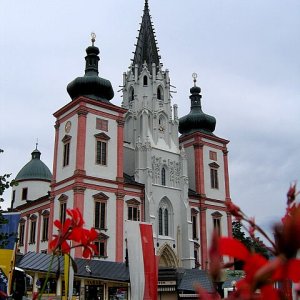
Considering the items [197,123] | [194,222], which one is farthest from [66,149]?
[197,123]

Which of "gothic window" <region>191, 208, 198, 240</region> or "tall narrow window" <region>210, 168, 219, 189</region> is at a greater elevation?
"tall narrow window" <region>210, 168, 219, 189</region>

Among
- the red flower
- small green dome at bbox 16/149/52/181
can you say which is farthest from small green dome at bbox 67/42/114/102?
the red flower

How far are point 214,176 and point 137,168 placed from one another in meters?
9.45

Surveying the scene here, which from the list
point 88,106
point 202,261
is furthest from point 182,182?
point 88,106

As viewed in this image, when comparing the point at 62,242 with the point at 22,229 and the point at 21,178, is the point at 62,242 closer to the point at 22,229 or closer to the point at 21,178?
the point at 22,229

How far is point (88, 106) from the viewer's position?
118 ft

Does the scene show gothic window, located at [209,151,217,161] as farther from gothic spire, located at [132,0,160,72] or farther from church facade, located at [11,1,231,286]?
gothic spire, located at [132,0,160,72]

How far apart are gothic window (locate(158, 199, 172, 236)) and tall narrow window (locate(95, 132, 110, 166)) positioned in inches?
241

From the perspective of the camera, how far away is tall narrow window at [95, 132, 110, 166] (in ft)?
117

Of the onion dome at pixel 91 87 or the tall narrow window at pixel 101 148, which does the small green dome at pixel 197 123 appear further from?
the tall narrow window at pixel 101 148

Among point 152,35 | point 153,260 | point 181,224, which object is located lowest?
point 153,260

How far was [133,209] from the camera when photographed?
36469 millimetres

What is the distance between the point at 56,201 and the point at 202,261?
13290 mm

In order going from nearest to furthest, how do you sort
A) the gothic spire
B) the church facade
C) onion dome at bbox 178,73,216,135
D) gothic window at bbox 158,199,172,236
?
the church facade, gothic window at bbox 158,199,172,236, the gothic spire, onion dome at bbox 178,73,216,135
